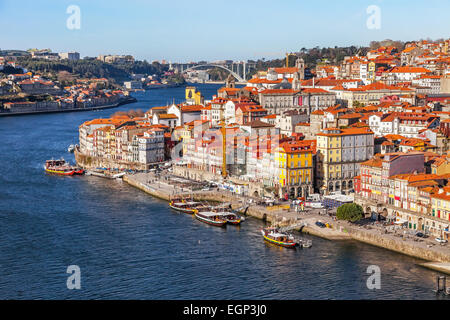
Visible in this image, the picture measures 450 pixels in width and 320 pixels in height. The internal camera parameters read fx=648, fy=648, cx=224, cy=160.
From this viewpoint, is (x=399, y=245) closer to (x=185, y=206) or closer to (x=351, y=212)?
(x=351, y=212)

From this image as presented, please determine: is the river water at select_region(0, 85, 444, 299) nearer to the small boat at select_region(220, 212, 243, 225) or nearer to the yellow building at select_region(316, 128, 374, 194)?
the small boat at select_region(220, 212, 243, 225)

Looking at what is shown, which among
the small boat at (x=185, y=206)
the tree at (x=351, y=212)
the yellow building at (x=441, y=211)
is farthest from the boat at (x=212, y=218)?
the yellow building at (x=441, y=211)

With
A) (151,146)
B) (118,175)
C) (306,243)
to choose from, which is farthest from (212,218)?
(151,146)

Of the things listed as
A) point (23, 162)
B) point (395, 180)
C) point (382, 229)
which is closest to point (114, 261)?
point (382, 229)

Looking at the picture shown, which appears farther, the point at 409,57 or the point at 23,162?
the point at 409,57
